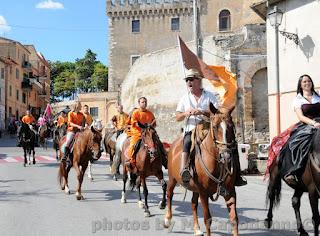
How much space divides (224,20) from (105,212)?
148ft

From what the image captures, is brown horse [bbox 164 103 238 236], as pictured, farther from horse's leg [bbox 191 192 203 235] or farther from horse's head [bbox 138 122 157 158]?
horse's head [bbox 138 122 157 158]

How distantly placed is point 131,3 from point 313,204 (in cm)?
5477

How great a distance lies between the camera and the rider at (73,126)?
11.8 m

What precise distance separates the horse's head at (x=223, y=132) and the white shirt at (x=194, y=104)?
1010 mm

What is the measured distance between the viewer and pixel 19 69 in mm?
67750

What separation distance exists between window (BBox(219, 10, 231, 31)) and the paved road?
39749 millimetres

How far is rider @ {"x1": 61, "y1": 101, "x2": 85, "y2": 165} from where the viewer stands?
11.8m

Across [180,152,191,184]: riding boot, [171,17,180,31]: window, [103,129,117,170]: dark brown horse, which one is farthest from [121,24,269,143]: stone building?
[171,17,180,31]: window

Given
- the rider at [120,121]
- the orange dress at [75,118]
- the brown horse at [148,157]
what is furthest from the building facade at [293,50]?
the brown horse at [148,157]

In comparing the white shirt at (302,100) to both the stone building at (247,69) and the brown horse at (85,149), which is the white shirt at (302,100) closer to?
the brown horse at (85,149)

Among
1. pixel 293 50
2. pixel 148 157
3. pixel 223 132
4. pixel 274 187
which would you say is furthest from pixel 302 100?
pixel 293 50

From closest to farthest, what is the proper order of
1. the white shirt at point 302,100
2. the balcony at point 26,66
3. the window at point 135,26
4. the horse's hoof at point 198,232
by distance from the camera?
the horse's hoof at point 198,232 → the white shirt at point 302,100 → the window at point 135,26 → the balcony at point 26,66

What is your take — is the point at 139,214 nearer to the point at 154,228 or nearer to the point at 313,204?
the point at 154,228

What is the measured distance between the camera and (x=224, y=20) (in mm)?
51531
